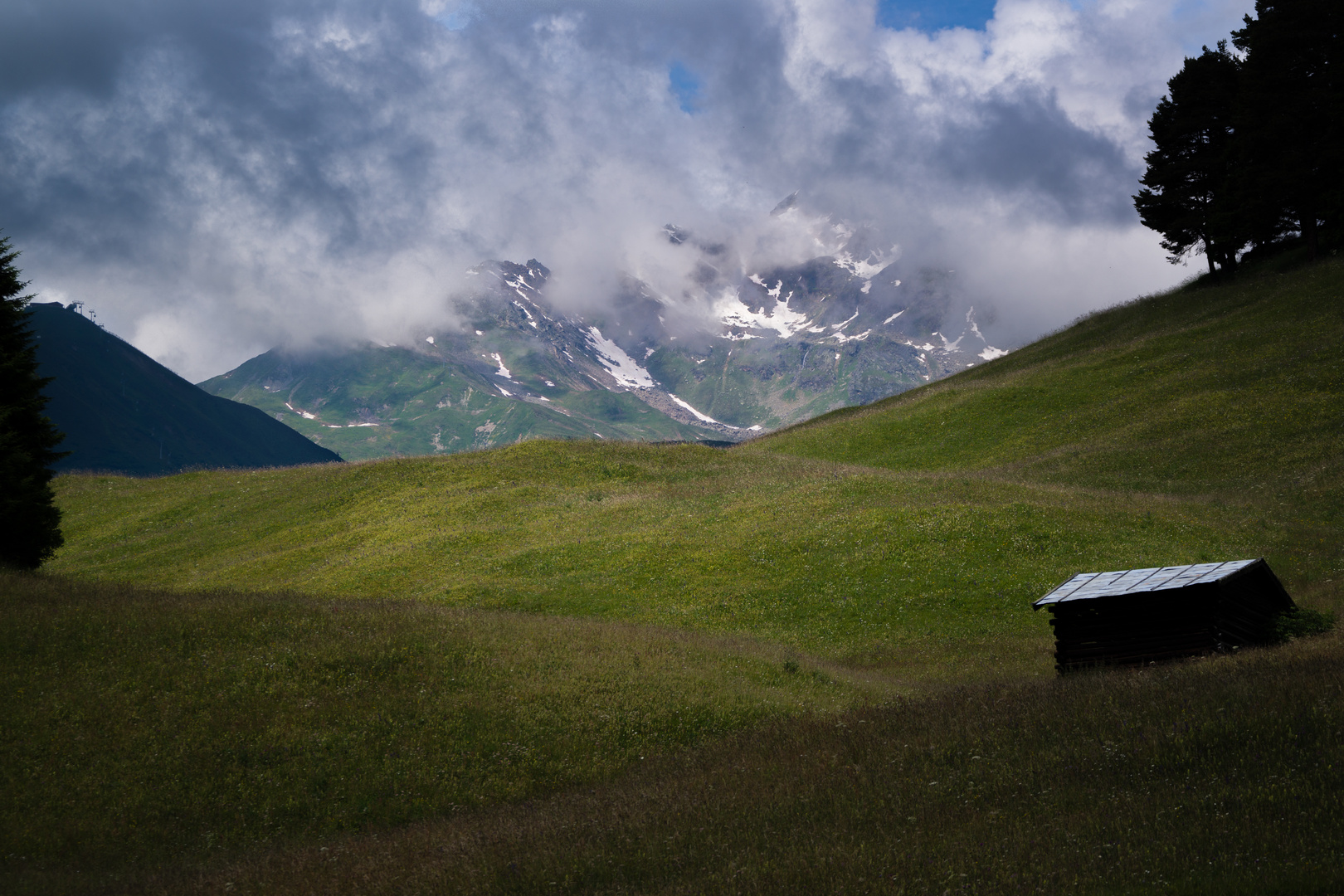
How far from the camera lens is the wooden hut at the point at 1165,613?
61.0 ft

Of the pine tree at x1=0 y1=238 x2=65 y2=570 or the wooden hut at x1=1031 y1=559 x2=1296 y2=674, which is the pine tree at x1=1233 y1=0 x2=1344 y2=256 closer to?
the wooden hut at x1=1031 y1=559 x2=1296 y2=674

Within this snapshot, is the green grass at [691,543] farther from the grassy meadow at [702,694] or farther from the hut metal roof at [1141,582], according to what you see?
the hut metal roof at [1141,582]

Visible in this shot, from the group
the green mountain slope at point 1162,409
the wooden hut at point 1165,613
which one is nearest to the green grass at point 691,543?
the wooden hut at point 1165,613

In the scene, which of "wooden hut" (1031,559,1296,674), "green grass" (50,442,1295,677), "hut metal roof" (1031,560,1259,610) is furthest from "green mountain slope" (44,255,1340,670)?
"wooden hut" (1031,559,1296,674)

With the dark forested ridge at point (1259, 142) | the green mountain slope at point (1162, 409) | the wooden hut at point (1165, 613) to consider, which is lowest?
the wooden hut at point (1165, 613)

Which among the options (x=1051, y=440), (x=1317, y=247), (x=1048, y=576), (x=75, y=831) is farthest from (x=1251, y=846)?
(x=1317, y=247)

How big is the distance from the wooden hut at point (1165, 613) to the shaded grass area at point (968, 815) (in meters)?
3.48

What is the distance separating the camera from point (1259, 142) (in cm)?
6034

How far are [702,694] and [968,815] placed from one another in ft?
34.3

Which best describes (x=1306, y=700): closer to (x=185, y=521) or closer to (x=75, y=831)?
(x=75, y=831)

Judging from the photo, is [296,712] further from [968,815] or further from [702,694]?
[968,815]

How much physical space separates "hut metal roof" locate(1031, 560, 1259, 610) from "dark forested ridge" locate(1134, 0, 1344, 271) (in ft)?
170

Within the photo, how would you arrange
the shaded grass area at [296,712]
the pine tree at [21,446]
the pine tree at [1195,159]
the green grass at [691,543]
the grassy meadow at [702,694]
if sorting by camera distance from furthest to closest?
the pine tree at [1195,159], the green grass at [691,543], the pine tree at [21,446], the shaded grass area at [296,712], the grassy meadow at [702,694]

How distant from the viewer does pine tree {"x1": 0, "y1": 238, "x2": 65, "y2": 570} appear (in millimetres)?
25344
